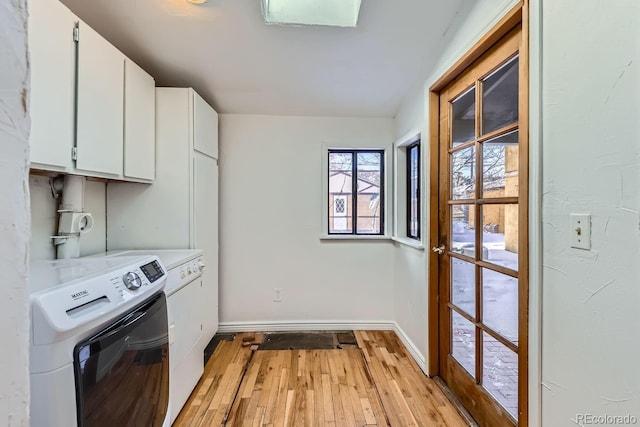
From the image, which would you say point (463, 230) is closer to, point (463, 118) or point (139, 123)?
point (463, 118)

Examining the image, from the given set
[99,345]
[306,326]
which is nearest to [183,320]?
[99,345]

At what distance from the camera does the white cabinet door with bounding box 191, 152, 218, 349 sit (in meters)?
2.19

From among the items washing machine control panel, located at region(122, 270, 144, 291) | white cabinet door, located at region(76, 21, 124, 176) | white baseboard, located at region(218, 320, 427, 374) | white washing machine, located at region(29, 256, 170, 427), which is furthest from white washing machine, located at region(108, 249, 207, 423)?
white baseboard, located at region(218, 320, 427, 374)

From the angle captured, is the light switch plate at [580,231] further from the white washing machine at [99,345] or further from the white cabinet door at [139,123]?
the white cabinet door at [139,123]

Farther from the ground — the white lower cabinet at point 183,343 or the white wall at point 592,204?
the white wall at point 592,204

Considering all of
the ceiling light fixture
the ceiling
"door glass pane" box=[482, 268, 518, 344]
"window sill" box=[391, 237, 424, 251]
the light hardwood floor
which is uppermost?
the ceiling light fixture

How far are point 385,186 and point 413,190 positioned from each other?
309 mm

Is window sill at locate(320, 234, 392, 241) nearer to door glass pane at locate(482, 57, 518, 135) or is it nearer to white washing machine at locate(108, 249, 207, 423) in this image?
white washing machine at locate(108, 249, 207, 423)

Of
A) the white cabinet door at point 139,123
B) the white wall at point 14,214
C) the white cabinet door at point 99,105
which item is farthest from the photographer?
the white cabinet door at point 139,123

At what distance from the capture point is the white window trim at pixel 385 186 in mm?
2787

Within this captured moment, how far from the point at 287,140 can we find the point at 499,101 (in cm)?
179

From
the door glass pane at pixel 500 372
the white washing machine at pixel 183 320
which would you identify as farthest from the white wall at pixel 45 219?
the door glass pane at pixel 500 372

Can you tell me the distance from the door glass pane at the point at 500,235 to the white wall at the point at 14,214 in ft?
5.07

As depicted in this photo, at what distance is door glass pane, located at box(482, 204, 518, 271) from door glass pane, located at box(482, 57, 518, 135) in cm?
41
